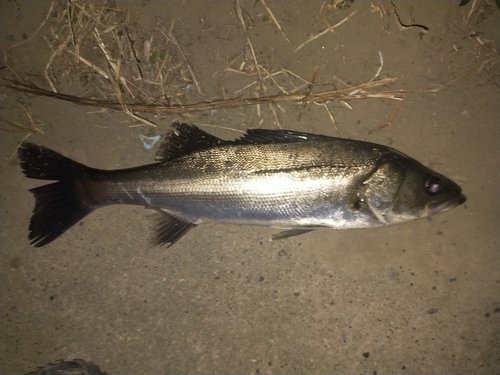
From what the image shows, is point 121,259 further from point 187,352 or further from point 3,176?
point 3,176

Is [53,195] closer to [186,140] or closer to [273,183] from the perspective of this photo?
[186,140]

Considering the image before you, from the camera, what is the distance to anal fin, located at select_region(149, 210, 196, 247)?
286 centimetres

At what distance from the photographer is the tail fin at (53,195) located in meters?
2.86

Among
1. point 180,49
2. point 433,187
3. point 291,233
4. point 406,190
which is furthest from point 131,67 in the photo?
point 433,187

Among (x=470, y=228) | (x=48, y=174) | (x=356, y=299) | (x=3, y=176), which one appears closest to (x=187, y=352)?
(x=356, y=299)

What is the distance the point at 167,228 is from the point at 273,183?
1078 mm

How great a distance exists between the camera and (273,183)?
8.39ft

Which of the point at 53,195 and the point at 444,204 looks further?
the point at 53,195

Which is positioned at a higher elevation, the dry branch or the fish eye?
the dry branch

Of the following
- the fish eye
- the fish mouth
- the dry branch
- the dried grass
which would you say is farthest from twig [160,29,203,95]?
the fish mouth

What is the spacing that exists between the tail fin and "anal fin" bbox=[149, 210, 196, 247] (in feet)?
2.11

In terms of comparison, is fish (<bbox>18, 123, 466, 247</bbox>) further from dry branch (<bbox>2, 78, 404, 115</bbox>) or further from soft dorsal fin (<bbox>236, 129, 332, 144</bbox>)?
dry branch (<bbox>2, 78, 404, 115</bbox>)

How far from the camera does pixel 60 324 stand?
3.08m

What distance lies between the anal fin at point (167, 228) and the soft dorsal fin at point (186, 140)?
540mm
